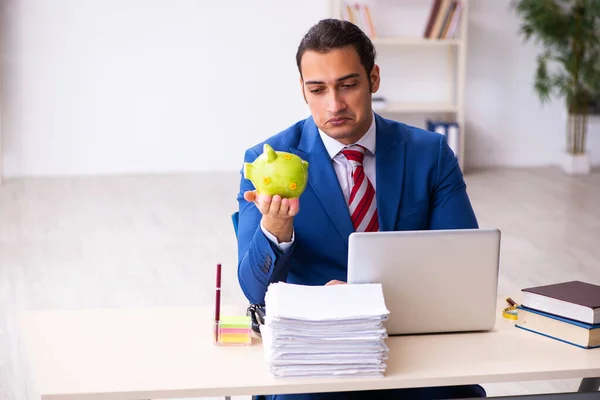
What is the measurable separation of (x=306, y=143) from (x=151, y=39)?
195 inches

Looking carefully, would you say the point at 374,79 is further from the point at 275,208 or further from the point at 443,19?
the point at 443,19

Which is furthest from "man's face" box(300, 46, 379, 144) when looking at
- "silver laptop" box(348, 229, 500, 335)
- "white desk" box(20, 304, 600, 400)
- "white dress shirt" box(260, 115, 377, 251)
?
"white desk" box(20, 304, 600, 400)

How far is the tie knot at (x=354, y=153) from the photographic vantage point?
2453 mm

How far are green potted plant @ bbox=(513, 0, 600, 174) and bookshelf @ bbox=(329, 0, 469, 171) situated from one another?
52 centimetres

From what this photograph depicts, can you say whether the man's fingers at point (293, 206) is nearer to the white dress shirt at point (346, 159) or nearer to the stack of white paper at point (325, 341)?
the stack of white paper at point (325, 341)

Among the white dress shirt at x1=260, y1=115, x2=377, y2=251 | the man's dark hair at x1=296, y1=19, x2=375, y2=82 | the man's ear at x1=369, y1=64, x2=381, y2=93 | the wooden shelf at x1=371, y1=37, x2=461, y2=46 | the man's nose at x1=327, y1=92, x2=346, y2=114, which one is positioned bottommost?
the white dress shirt at x1=260, y1=115, x2=377, y2=251

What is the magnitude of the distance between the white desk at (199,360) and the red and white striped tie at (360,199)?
17.1 inches

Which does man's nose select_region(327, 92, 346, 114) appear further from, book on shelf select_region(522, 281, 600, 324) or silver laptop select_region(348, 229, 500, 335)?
book on shelf select_region(522, 281, 600, 324)

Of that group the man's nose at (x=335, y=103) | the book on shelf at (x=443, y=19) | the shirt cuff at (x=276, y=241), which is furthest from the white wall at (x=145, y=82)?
the shirt cuff at (x=276, y=241)

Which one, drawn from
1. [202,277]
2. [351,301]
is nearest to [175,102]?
[202,277]

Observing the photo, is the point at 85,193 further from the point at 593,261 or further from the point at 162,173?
the point at 593,261

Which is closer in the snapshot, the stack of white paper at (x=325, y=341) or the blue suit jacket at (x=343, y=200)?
the stack of white paper at (x=325, y=341)

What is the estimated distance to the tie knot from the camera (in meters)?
2.45

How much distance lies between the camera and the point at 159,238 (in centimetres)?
A: 554
